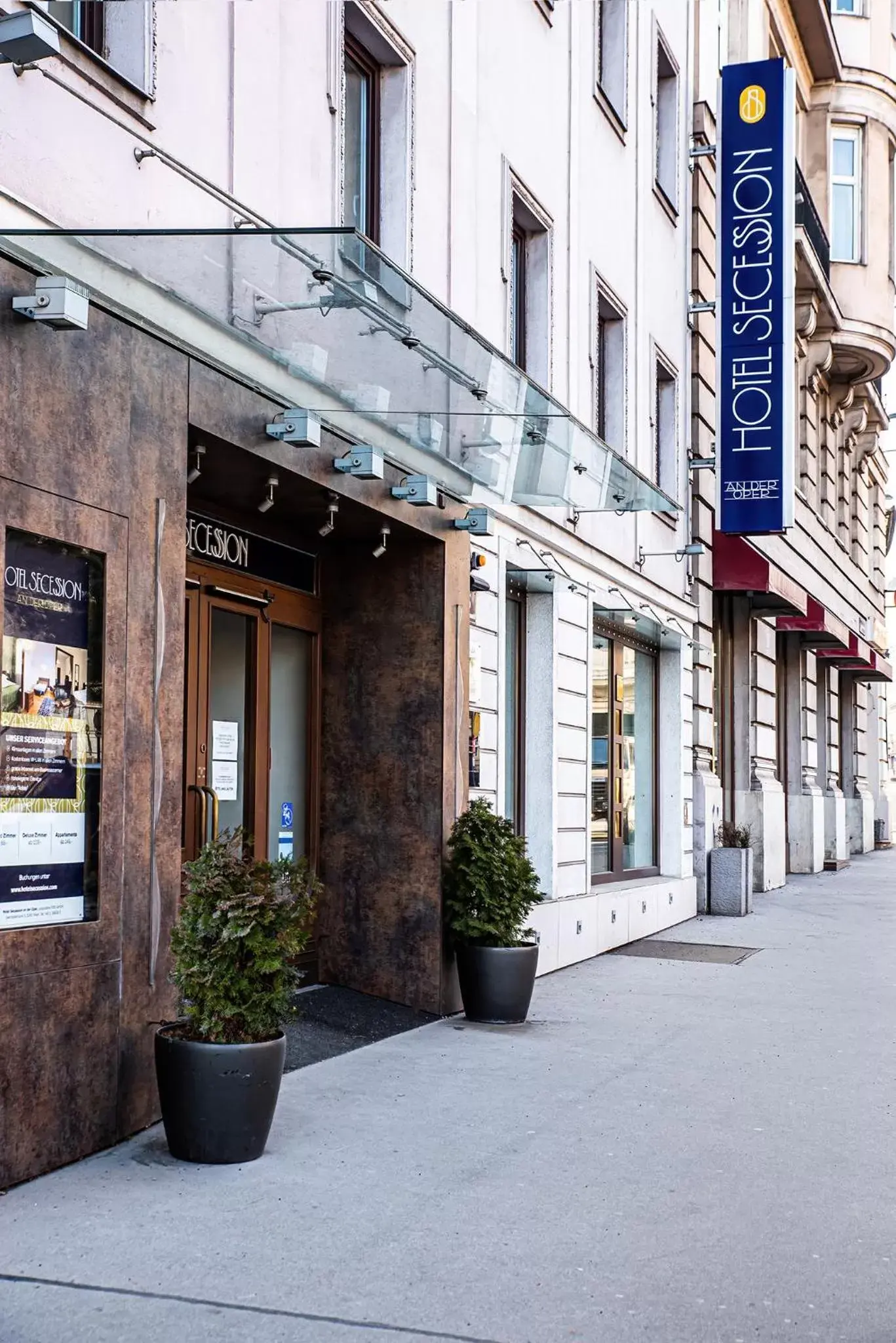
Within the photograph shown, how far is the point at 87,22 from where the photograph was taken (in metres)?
6.68

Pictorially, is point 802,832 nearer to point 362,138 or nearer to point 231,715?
point 362,138

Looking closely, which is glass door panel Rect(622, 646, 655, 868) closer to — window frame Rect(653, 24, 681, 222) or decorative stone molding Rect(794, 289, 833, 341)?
window frame Rect(653, 24, 681, 222)

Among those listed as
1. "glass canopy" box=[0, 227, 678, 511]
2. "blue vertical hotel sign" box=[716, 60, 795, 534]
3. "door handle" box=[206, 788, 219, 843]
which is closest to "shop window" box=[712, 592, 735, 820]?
"blue vertical hotel sign" box=[716, 60, 795, 534]

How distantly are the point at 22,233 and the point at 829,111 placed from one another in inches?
950

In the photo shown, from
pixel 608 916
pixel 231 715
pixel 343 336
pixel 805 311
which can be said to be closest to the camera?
pixel 343 336

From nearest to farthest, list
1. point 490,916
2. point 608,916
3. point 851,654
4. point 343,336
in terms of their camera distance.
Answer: point 343,336, point 490,916, point 608,916, point 851,654

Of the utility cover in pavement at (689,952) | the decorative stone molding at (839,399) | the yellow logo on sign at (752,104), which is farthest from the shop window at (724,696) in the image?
the decorative stone molding at (839,399)

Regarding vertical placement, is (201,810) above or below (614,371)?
below

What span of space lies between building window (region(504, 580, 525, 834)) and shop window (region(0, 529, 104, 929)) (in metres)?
6.38

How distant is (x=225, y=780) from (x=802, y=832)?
17.9 metres

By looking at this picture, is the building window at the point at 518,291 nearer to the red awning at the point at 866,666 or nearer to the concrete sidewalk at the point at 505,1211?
the concrete sidewalk at the point at 505,1211

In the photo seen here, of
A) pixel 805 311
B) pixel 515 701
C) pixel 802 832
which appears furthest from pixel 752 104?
pixel 802 832

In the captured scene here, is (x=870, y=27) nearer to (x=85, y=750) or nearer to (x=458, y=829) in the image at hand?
(x=458, y=829)

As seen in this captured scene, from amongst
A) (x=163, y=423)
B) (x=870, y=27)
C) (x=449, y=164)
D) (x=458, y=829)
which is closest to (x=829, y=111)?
(x=870, y=27)
